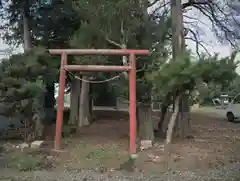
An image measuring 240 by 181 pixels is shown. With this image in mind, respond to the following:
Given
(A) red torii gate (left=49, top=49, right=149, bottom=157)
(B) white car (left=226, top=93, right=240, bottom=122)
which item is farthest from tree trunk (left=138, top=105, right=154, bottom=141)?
(B) white car (left=226, top=93, right=240, bottom=122)

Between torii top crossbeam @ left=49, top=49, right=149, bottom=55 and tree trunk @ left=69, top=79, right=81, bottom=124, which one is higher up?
torii top crossbeam @ left=49, top=49, right=149, bottom=55

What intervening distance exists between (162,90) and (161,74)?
611 mm

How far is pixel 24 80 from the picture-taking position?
11945 millimetres

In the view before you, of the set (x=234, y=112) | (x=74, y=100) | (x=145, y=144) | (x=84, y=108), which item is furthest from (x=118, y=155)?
(x=234, y=112)

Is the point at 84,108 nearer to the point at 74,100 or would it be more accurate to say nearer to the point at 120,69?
the point at 74,100

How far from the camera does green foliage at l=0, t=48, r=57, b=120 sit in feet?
38.3

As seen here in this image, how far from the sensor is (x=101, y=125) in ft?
57.0

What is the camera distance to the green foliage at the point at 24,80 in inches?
460

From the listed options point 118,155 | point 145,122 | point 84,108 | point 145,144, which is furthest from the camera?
point 84,108

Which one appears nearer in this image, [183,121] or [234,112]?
[183,121]

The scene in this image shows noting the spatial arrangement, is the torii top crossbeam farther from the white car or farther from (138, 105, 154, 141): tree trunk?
the white car

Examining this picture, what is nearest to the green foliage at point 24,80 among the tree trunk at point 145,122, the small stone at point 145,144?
the tree trunk at point 145,122

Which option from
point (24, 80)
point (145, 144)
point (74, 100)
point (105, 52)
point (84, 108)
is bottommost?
point (145, 144)

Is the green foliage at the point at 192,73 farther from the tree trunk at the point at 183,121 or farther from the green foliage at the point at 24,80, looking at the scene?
the green foliage at the point at 24,80
